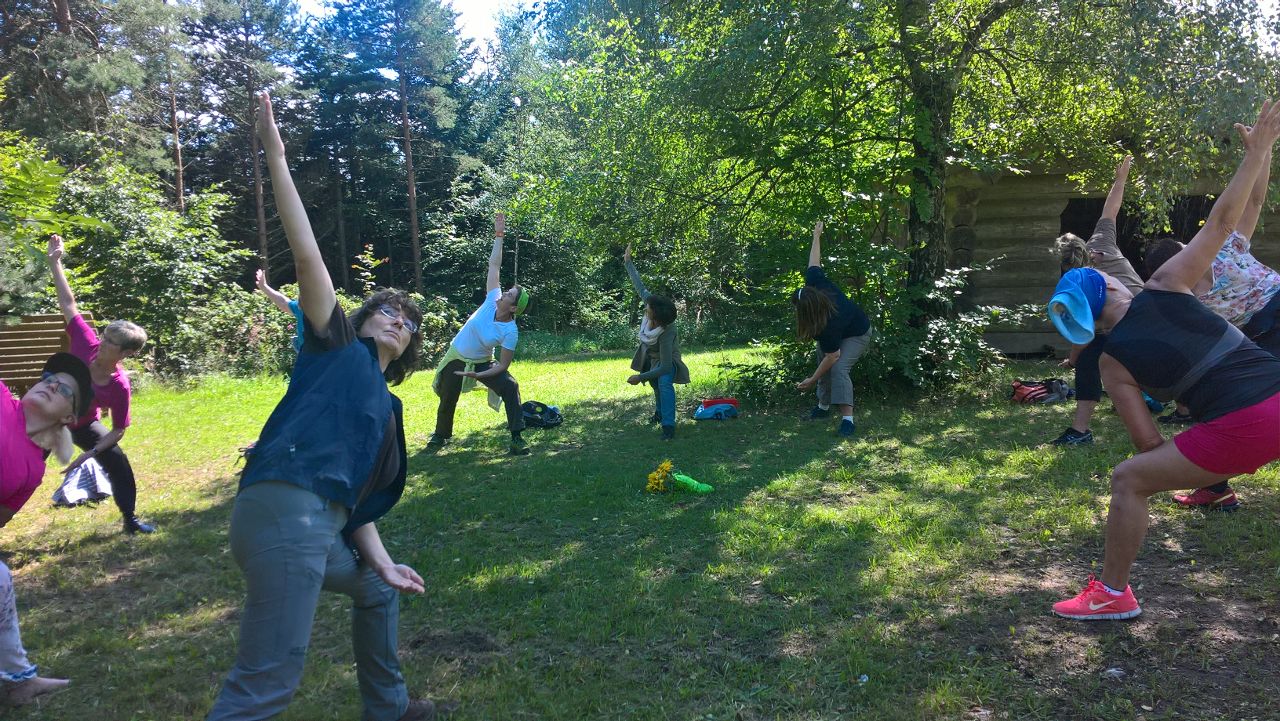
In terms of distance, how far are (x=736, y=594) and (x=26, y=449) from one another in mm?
3487

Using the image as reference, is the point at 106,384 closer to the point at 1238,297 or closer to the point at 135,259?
the point at 1238,297

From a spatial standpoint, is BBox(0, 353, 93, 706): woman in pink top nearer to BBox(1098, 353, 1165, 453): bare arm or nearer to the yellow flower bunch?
the yellow flower bunch

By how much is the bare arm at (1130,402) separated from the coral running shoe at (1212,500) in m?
2.09

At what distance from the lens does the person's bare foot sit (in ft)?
11.1

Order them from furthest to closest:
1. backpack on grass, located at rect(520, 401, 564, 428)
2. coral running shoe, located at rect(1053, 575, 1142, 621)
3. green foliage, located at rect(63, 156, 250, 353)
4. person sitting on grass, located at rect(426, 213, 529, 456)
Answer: green foliage, located at rect(63, 156, 250, 353)
backpack on grass, located at rect(520, 401, 564, 428)
person sitting on grass, located at rect(426, 213, 529, 456)
coral running shoe, located at rect(1053, 575, 1142, 621)

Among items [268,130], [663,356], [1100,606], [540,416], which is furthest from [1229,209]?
[540,416]

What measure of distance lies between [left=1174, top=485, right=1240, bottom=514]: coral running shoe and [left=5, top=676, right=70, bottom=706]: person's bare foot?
21.6ft

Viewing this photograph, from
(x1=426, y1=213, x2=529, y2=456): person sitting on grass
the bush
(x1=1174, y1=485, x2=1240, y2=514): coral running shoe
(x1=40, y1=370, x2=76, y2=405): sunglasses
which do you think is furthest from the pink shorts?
the bush

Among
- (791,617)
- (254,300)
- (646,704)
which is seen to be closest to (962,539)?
(791,617)

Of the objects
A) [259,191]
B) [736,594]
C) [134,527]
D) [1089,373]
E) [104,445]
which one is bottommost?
[134,527]

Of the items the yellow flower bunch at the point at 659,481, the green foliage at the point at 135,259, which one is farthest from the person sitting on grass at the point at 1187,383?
the green foliage at the point at 135,259

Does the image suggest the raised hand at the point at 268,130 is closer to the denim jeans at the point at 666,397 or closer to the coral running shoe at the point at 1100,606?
the coral running shoe at the point at 1100,606

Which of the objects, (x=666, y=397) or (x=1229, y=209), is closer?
(x=1229, y=209)

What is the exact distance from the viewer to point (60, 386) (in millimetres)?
3551
